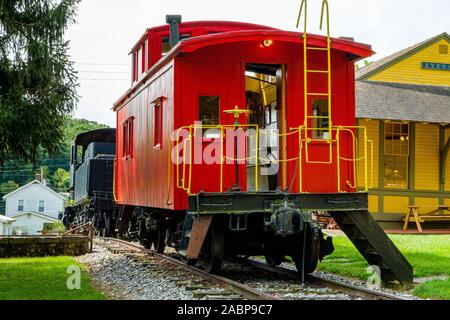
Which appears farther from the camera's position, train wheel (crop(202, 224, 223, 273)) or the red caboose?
train wheel (crop(202, 224, 223, 273))

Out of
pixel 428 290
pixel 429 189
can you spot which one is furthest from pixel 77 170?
pixel 428 290

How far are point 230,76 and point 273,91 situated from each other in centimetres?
150

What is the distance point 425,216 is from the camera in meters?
22.0

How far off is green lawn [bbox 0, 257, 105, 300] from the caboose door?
3240mm

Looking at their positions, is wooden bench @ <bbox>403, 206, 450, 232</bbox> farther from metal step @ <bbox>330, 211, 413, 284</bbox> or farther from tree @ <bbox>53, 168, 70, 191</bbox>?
tree @ <bbox>53, 168, 70, 191</bbox>

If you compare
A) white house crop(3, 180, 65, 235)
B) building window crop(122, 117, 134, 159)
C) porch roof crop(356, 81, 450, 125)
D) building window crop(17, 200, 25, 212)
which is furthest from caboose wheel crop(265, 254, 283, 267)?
building window crop(17, 200, 25, 212)

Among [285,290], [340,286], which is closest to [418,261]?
[340,286]

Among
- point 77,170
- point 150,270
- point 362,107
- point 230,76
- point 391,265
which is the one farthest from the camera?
point 77,170

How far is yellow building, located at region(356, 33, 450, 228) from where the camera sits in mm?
22188

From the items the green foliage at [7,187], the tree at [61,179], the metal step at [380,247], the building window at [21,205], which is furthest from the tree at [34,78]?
the tree at [61,179]

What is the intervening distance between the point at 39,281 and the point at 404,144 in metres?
15.4

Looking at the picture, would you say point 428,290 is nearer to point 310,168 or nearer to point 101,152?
point 310,168

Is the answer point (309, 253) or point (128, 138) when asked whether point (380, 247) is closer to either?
point (309, 253)

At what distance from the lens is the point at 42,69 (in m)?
14.1
